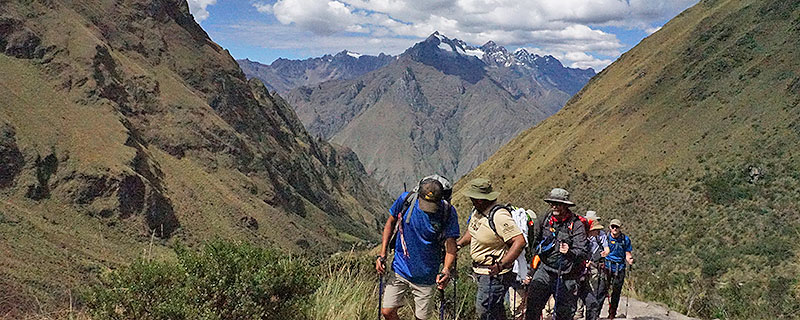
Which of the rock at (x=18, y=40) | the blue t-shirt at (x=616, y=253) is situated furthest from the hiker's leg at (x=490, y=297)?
the rock at (x=18, y=40)

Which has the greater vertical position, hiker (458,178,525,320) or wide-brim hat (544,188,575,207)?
wide-brim hat (544,188,575,207)

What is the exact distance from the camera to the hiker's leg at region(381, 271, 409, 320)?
18.7 feet

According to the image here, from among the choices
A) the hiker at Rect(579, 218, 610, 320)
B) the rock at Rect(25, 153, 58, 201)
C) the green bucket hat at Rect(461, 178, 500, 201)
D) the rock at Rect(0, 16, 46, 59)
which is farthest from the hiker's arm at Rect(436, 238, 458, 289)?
the rock at Rect(0, 16, 46, 59)

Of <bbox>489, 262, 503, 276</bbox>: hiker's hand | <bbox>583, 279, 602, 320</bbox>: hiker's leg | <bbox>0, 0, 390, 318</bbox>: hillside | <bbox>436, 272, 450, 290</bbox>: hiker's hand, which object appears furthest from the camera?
<bbox>0, 0, 390, 318</bbox>: hillside

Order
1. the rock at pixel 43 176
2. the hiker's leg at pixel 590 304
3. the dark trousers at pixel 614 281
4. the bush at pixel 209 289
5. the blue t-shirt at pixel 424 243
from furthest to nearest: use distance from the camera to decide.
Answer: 1. the rock at pixel 43 176
2. the dark trousers at pixel 614 281
3. the hiker's leg at pixel 590 304
4. the blue t-shirt at pixel 424 243
5. the bush at pixel 209 289

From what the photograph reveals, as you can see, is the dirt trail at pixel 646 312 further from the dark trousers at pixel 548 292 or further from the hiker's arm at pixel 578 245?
the hiker's arm at pixel 578 245

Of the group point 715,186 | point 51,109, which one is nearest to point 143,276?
point 715,186

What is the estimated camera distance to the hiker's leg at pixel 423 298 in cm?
582

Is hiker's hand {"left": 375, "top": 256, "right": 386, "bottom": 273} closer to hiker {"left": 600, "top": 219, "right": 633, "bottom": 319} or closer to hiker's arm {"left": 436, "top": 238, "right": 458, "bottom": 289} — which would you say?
hiker's arm {"left": 436, "top": 238, "right": 458, "bottom": 289}

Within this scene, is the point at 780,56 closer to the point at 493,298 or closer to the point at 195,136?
the point at 493,298

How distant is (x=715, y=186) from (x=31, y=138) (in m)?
67.7

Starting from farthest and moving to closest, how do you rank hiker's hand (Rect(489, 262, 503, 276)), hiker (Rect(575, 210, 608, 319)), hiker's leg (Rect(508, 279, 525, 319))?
hiker (Rect(575, 210, 608, 319))
hiker's leg (Rect(508, 279, 525, 319))
hiker's hand (Rect(489, 262, 503, 276))

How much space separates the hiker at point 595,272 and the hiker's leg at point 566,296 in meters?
0.88

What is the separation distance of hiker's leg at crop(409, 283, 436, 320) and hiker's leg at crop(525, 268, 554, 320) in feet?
5.96
